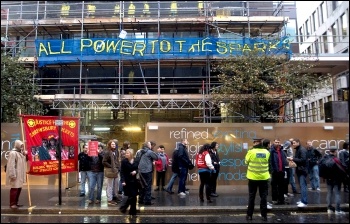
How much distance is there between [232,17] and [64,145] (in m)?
12.7

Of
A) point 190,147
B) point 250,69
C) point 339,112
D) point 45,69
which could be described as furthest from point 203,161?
point 45,69

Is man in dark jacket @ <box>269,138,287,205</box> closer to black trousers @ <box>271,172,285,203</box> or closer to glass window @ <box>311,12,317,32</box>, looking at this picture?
black trousers @ <box>271,172,285,203</box>

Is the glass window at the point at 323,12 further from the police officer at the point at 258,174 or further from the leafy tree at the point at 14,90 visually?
the police officer at the point at 258,174

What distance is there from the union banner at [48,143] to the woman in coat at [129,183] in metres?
2.47

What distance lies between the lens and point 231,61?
16.7 meters

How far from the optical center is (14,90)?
15844 mm

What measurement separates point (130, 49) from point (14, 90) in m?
5.94

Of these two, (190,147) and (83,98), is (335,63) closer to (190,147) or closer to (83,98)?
(190,147)

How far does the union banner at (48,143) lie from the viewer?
33.8 ft

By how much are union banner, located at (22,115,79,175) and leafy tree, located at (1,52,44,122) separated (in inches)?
216

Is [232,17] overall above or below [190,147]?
above

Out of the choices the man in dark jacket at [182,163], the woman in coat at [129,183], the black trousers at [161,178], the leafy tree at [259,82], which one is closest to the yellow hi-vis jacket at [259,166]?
the woman in coat at [129,183]

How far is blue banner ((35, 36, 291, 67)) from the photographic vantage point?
18234mm

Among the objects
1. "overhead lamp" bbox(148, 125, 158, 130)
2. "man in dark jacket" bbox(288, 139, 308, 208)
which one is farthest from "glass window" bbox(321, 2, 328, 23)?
"man in dark jacket" bbox(288, 139, 308, 208)
